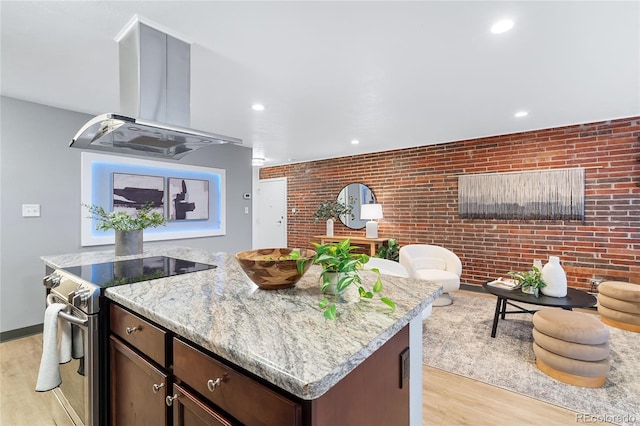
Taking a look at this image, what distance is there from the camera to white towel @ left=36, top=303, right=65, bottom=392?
1425mm

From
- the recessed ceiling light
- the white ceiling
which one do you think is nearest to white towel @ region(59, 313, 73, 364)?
the white ceiling

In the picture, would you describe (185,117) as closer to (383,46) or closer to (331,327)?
(383,46)

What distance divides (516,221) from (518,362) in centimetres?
234

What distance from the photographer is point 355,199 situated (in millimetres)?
5523

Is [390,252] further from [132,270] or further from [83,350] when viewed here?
[83,350]

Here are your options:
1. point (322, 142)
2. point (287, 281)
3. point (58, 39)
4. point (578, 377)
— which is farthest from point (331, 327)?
point (322, 142)

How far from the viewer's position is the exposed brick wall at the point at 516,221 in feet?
11.1

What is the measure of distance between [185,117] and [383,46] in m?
1.37

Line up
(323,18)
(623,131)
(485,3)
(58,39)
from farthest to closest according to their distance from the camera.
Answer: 1. (623,131)
2. (58,39)
3. (323,18)
4. (485,3)

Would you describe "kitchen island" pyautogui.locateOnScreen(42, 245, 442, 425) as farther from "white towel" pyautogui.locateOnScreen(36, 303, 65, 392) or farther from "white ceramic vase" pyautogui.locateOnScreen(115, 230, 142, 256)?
"white ceramic vase" pyautogui.locateOnScreen(115, 230, 142, 256)

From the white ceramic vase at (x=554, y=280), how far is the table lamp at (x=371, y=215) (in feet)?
8.59

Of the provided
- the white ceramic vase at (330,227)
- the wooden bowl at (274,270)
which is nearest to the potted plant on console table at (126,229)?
the wooden bowl at (274,270)

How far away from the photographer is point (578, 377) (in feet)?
6.38

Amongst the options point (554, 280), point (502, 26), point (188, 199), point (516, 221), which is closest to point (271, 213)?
point (188, 199)
